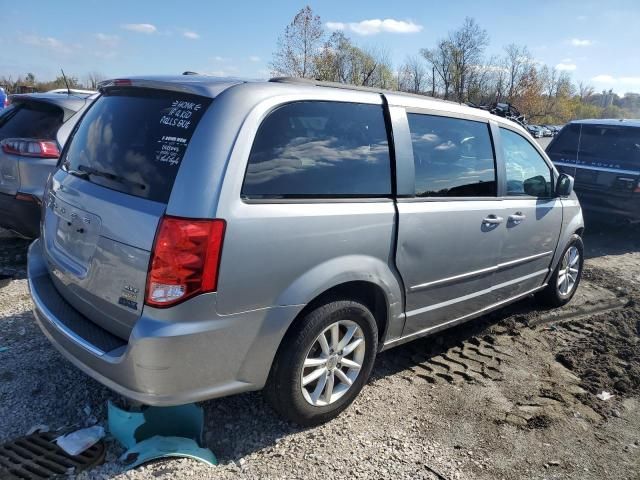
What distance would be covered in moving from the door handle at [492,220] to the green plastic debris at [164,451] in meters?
2.30

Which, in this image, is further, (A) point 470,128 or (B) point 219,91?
(A) point 470,128

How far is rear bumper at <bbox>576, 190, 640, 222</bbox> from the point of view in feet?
24.7

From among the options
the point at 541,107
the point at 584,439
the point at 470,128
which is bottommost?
the point at 584,439

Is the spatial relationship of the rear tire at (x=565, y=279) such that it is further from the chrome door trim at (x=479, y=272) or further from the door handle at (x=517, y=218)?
the door handle at (x=517, y=218)

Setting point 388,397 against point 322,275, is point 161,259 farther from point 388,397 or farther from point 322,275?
point 388,397

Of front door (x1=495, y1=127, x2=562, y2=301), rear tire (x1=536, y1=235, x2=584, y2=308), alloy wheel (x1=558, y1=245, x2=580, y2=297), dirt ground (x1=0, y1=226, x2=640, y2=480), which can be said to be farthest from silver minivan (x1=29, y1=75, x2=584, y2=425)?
alloy wheel (x1=558, y1=245, x2=580, y2=297)

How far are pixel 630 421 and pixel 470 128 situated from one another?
7.15 feet

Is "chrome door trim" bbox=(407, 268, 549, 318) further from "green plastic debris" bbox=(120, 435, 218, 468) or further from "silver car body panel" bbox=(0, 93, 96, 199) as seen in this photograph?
"silver car body panel" bbox=(0, 93, 96, 199)

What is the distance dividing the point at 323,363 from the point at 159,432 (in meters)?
0.92

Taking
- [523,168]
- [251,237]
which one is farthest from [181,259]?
[523,168]

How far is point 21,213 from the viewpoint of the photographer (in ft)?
15.4

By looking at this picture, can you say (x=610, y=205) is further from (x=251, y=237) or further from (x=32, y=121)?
(x=32, y=121)

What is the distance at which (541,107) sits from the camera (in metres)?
71.6

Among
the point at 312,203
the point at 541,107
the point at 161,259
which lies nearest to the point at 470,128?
the point at 312,203
